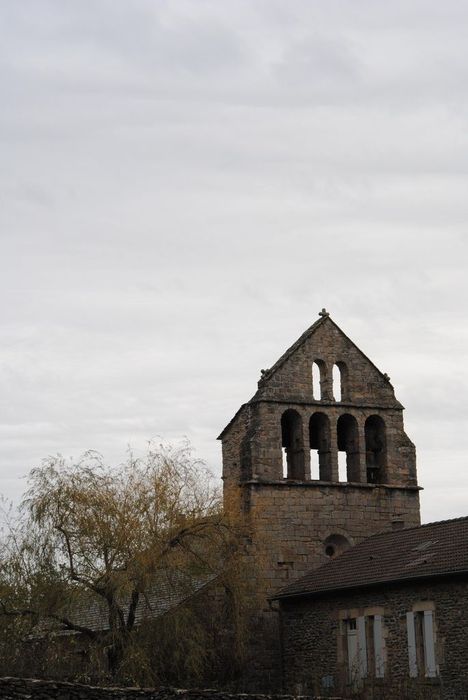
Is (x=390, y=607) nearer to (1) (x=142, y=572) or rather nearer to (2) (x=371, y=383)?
(1) (x=142, y=572)

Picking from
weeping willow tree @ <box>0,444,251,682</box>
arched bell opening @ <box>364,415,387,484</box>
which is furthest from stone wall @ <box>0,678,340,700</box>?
arched bell opening @ <box>364,415,387,484</box>

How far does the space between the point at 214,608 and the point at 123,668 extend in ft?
12.1

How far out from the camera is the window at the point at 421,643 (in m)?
29.4

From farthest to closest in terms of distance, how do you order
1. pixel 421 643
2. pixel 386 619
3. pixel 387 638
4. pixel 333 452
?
pixel 333 452, pixel 386 619, pixel 387 638, pixel 421 643

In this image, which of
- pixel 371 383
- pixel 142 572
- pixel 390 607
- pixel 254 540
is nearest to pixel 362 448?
pixel 371 383

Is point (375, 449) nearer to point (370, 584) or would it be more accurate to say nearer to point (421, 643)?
point (370, 584)

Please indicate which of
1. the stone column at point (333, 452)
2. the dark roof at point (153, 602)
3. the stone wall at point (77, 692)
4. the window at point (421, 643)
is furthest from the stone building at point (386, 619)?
the stone wall at point (77, 692)

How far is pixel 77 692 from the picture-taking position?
22844 millimetres

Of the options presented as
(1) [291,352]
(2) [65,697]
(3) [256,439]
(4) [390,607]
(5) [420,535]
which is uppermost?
(1) [291,352]

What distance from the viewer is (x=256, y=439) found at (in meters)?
36.8

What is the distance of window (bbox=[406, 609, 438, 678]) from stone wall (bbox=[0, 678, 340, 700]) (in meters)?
6.35

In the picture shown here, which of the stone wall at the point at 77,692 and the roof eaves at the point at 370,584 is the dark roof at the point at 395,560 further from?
the stone wall at the point at 77,692

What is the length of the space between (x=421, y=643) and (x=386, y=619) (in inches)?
55.2

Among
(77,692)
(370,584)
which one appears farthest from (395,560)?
(77,692)
